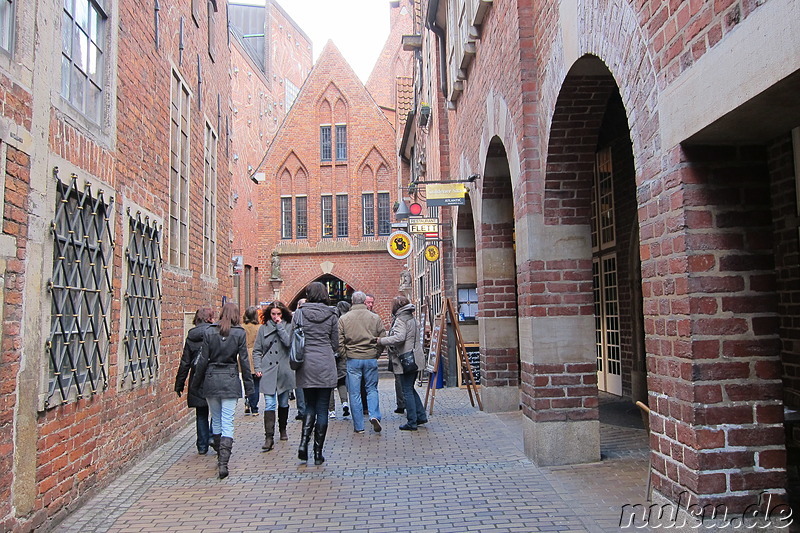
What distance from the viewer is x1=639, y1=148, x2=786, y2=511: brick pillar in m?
3.36

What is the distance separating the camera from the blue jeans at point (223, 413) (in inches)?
266

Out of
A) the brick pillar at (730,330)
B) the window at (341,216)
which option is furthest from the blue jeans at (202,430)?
the window at (341,216)

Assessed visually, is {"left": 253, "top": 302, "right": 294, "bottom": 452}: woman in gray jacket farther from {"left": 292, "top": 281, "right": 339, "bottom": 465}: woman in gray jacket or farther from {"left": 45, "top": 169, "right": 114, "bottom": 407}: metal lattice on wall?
{"left": 45, "top": 169, "right": 114, "bottom": 407}: metal lattice on wall

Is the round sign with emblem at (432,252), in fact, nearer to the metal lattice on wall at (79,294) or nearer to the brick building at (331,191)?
the metal lattice on wall at (79,294)

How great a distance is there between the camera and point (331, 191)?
31375 mm

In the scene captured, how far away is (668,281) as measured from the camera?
363cm

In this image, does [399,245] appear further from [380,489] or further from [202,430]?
[380,489]

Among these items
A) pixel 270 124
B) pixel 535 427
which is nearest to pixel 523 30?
pixel 535 427

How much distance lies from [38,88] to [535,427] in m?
5.10

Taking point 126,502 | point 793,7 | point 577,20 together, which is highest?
point 577,20

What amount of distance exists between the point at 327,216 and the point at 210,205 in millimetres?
19131

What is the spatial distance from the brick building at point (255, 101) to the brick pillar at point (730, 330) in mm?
16954

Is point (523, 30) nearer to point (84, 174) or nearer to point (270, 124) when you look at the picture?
point (84, 174)

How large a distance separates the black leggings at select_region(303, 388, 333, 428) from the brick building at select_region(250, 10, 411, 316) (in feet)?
75.3
